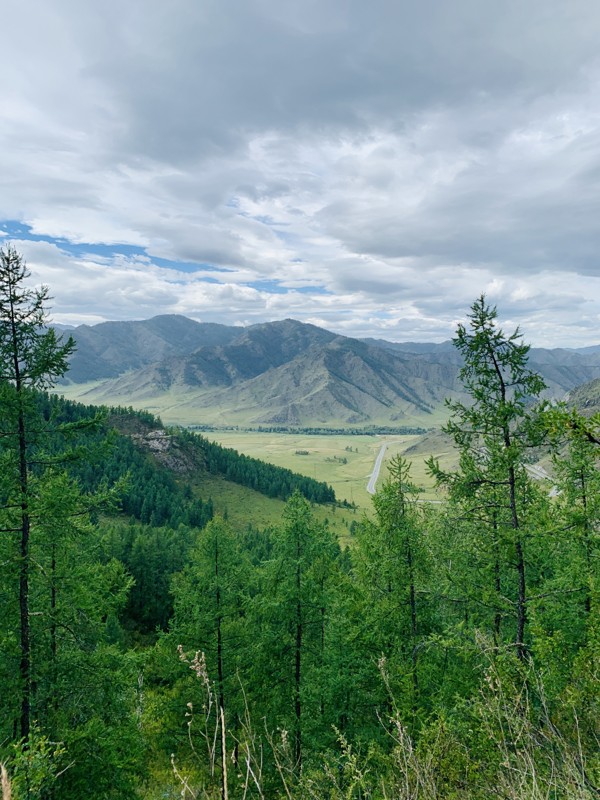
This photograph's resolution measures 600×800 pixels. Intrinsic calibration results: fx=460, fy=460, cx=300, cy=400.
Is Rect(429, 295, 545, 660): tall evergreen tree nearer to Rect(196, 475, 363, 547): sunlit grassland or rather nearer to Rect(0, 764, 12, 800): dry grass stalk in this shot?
Rect(0, 764, 12, 800): dry grass stalk

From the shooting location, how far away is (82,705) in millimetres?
14641

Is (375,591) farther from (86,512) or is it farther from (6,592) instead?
(6,592)

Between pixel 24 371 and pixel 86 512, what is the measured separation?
15.9 feet

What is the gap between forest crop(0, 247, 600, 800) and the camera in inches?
436

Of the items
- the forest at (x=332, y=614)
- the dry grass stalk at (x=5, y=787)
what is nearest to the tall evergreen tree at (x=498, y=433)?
the forest at (x=332, y=614)

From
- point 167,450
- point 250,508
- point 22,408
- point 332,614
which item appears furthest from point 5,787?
point 167,450

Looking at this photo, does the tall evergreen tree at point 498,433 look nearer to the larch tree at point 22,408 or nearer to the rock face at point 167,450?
the larch tree at point 22,408

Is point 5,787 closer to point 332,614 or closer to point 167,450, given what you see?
point 332,614

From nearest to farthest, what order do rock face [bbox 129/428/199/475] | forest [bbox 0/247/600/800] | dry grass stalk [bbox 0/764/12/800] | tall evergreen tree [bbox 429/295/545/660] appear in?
dry grass stalk [bbox 0/764/12/800], forest [bbox 0/247/600/800], tall evergreen tree [bbox 429/295/545/660], rock face [bbox 129/428/199/475]

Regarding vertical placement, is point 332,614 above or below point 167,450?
above

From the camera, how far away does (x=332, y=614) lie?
762 inches

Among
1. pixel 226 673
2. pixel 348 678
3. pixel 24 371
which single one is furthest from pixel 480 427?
pixel 226 673

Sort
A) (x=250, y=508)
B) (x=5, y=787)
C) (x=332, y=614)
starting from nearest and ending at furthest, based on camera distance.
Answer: (x=5, y=787), (x=332, y=614), (x=250, y=508)

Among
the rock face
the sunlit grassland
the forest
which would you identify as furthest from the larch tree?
the rock face
